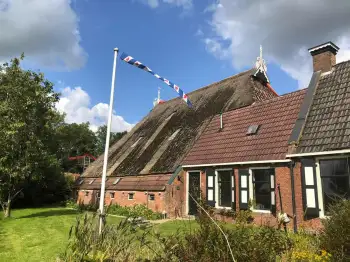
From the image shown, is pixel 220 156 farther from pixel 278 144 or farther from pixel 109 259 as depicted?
pixel 109 259

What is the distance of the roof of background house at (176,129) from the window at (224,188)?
3.68 metres

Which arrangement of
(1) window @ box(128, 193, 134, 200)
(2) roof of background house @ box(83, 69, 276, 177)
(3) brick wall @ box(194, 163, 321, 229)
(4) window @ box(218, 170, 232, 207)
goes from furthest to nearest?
(1) window @ box(128, 193, 134, 200), (2) roof of background house @ box(83, 69, 276, 177), (4) window @ box(218, 170, 232, 207), (3) brick wall @ box(194, 163, 321, 229)

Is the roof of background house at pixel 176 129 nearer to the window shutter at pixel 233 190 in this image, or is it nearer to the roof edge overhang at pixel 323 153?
the window shutter at pixel 233 190

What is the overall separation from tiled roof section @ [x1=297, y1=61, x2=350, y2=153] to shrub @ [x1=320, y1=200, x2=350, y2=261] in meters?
5.17

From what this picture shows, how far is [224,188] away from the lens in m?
16.3

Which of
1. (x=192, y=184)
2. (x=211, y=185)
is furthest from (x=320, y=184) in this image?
(x=192, y=184)

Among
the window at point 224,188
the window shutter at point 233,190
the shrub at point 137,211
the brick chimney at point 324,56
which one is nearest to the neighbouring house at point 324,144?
the brick chimney at point 324,56

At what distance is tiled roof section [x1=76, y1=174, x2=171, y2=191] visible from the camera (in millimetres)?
19639

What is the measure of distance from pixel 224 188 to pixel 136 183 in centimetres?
802

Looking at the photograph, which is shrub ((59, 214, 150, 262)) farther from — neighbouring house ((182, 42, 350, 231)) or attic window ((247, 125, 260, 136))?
attic window ((247, 125, 260, 136))

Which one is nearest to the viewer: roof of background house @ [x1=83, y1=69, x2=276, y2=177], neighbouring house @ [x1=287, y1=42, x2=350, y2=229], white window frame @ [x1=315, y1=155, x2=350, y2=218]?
neighbouring house @ [x1=287, y1=42, x2=350, y2=229]

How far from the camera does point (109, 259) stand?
17.9 ft

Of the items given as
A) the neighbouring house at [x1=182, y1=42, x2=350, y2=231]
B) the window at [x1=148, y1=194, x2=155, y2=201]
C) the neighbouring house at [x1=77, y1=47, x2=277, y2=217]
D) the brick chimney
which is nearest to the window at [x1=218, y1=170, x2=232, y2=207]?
the neighbouring house at [x1=182, y1=42, x2=350, y2=231]

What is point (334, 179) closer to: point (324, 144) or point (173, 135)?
point (324, 144)
